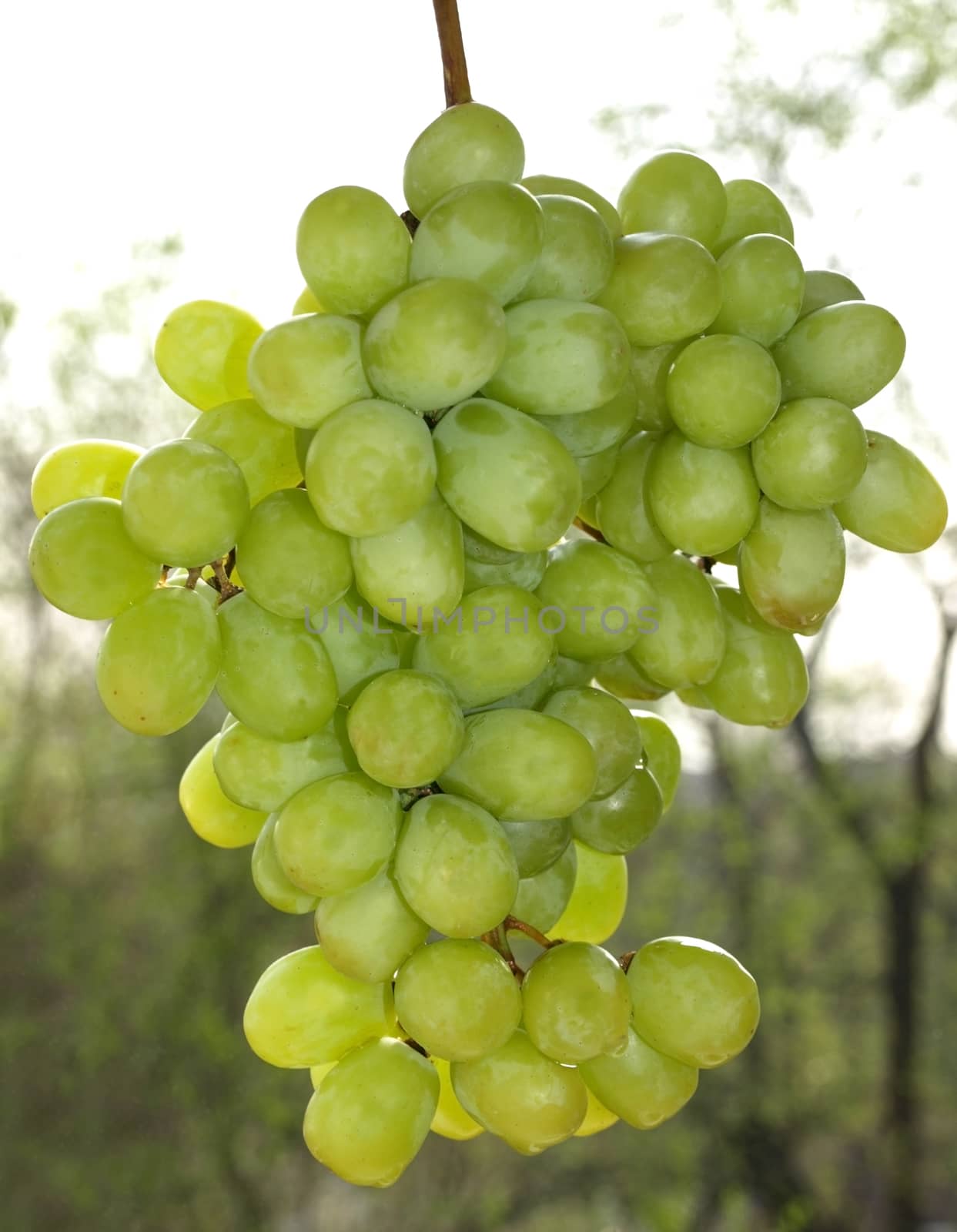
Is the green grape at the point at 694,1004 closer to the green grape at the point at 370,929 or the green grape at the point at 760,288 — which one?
the green grape at the point at 370,929

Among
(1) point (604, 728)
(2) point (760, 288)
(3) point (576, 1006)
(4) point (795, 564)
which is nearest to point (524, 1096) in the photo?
(3) point (576, 1006)

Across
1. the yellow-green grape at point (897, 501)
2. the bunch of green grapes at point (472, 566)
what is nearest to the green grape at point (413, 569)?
the bunch of green grapes at point (472, 566)

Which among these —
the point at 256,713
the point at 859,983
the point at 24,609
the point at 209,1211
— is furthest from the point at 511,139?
the point at 859,983

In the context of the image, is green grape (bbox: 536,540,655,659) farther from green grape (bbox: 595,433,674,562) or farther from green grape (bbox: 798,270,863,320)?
green grape (bbox: 798,270,863,320)

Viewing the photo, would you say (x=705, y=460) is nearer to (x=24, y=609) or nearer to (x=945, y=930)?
(x=24, y=609)

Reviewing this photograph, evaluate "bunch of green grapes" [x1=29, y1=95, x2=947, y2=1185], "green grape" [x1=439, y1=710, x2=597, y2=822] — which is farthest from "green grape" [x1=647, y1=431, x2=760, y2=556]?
"green grape" [x1=439, y1=710, x2=597, y2=822]

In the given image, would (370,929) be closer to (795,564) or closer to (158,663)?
(158,663)
